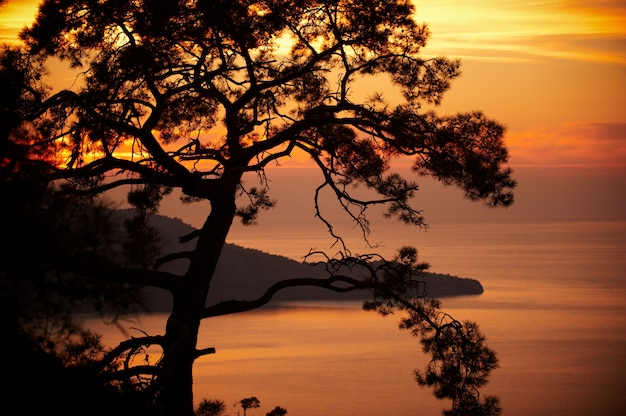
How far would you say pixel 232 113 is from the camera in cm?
733

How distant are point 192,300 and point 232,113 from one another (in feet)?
5.61

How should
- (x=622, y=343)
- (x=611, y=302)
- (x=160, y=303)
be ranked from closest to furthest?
1. (x=622, y=343)
2. (x=160, y=303)
3. (x=611, y=302)

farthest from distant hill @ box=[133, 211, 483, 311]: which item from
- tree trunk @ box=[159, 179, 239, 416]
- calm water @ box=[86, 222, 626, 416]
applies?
tree trunk @ box=[159, 179, 239, 416]

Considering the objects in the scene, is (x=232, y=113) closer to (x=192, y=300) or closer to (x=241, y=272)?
(x=192, y=300)

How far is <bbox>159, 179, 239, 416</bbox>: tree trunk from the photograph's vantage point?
607cm

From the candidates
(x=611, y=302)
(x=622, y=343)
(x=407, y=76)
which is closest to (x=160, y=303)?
(x=622, y=343)

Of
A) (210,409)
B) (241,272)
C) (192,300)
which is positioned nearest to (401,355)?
(241,272)

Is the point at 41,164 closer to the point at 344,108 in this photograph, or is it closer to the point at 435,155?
the point at 344,108

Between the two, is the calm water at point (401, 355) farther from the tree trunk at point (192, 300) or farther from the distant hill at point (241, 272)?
the tree trunk at point (192, 300)

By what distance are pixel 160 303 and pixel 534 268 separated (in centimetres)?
3567

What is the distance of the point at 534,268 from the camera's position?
213 feet

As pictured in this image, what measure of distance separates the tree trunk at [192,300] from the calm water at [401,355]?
54.0 feet

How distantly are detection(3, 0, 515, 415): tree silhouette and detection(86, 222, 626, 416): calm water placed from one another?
635 inches

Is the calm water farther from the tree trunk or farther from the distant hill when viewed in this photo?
the tree trunk
